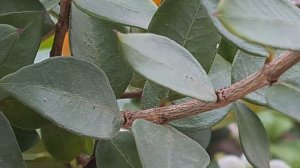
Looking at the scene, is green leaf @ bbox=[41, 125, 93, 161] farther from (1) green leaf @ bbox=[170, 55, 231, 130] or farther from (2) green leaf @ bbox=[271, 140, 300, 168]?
(2) green leaf @ bbox=[271, 140, 300, 168]

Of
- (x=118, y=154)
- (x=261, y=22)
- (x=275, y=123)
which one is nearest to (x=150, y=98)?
(x=118, y=154)

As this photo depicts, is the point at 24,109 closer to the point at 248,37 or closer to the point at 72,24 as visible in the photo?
the point at 72,24

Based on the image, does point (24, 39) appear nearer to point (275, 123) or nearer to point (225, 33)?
point (225, 33)

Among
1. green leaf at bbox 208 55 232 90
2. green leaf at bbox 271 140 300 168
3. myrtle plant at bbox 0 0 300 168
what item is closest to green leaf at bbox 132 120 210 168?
myrtle plant at bbox 0 0 300 168

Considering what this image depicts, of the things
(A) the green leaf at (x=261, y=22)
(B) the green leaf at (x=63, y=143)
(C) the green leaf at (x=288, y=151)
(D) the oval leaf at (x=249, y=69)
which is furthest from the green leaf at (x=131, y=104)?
(C) the green leaf at (x=288, y=151)

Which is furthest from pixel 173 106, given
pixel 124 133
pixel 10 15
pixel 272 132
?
pixel 272 132
